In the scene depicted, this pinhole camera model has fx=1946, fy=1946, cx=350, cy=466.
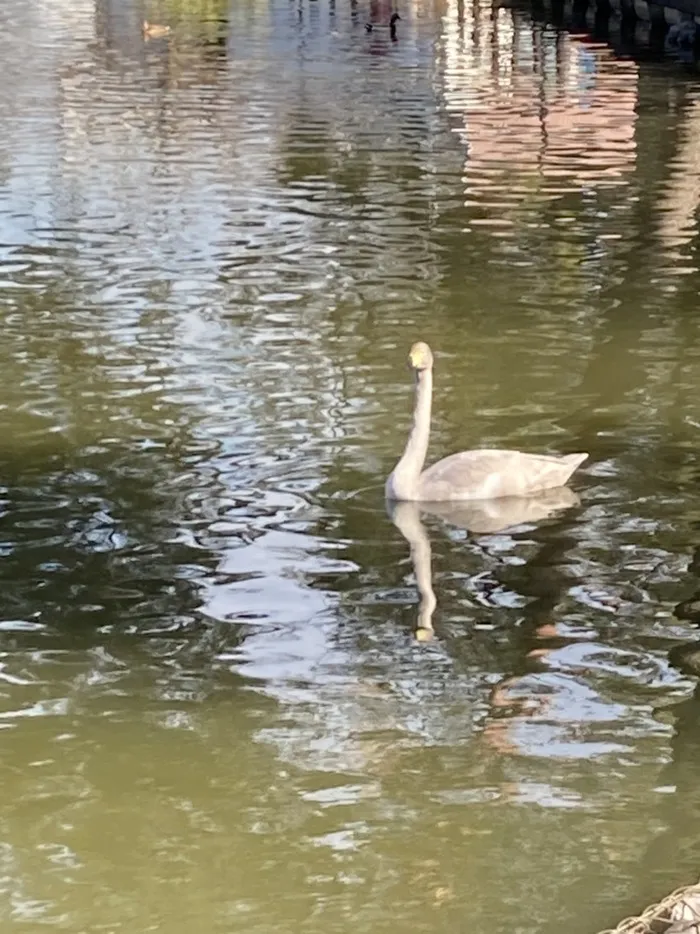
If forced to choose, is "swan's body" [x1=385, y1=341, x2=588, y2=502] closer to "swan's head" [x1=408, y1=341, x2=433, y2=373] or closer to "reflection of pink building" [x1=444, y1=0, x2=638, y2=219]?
"swan's head" [x1=408, y1=341, x2=433, y2=373]

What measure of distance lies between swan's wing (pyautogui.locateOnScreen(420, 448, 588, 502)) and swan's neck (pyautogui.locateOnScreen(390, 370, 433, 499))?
0.08 m

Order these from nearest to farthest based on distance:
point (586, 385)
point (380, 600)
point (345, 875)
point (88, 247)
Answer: point (345, 875), point (380, 600), point (586, 385), point (88, 247)

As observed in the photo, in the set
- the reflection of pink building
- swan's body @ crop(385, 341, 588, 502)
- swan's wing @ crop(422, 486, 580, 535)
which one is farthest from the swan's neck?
the reflection of pink building

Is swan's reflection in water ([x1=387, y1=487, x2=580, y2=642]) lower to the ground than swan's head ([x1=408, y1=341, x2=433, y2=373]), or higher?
lower

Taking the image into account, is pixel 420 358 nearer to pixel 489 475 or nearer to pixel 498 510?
pixel 489 475

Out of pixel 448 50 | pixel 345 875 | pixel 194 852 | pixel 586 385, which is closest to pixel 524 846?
pixel 345 875

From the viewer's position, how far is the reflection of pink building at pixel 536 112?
24641 millimetres

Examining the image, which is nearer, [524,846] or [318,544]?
[524,846]

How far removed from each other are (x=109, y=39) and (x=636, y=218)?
103 feet

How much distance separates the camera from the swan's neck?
1127cm

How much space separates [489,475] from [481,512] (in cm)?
22

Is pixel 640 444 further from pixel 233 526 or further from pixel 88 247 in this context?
pixel 88 247

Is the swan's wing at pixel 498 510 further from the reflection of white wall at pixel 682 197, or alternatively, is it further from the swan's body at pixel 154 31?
the swan's body at pixel 154 31

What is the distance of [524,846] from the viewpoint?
7.32 meters
